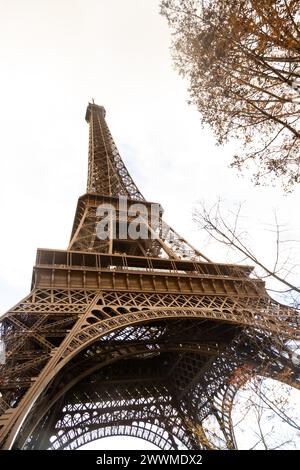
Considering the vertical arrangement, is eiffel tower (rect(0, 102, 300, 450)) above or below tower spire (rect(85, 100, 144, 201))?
below

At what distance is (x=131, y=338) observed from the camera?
15.9 m

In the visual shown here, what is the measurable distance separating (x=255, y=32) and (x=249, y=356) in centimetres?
1343

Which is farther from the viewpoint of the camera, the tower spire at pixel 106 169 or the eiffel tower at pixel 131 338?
the tower spire at pixel 106 169

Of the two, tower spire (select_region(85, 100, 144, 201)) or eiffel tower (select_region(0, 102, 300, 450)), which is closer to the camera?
eiffel tower (select_region(0, 102, 300, 450))

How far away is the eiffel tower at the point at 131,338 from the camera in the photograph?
413 inches

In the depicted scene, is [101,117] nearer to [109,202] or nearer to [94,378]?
[109,202]

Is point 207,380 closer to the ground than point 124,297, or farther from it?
closer to the ground

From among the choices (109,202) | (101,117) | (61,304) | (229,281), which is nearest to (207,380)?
(229,281)

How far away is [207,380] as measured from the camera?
18266 millimetres

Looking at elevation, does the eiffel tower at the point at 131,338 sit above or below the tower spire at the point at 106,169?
below

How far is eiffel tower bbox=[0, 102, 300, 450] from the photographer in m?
10.5

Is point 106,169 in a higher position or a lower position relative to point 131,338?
higher

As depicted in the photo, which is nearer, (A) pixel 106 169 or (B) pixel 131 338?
(B) pixel 131 338
